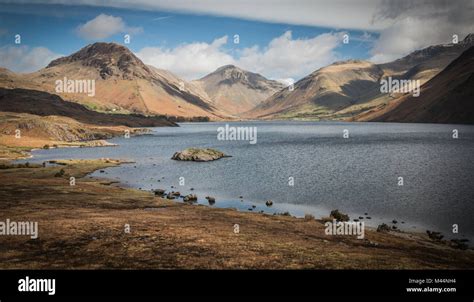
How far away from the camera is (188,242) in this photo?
26641 mm

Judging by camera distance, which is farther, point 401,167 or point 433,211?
point 401,167

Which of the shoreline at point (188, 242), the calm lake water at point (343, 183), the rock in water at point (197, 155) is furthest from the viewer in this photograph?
the rock in water at point (197, 155)

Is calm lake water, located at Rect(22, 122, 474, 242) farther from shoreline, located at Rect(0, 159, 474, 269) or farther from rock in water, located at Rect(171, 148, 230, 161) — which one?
shoreline, located at Rect(0, 159, 474, 269)

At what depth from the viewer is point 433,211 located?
45.4 m

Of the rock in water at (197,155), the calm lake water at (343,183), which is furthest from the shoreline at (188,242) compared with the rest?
the rock in water at (197,155)

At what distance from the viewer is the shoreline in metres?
21.5

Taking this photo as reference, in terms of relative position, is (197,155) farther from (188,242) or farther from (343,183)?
(188,242)

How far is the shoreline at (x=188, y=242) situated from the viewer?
Result: 21.5 m

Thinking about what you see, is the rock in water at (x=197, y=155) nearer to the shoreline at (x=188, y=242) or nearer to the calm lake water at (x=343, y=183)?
the calm lake water at (x=343, y=183)

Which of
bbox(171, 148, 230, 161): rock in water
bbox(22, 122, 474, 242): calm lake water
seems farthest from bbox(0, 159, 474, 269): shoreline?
bbox(171, 148, 230, 161): rock in water
